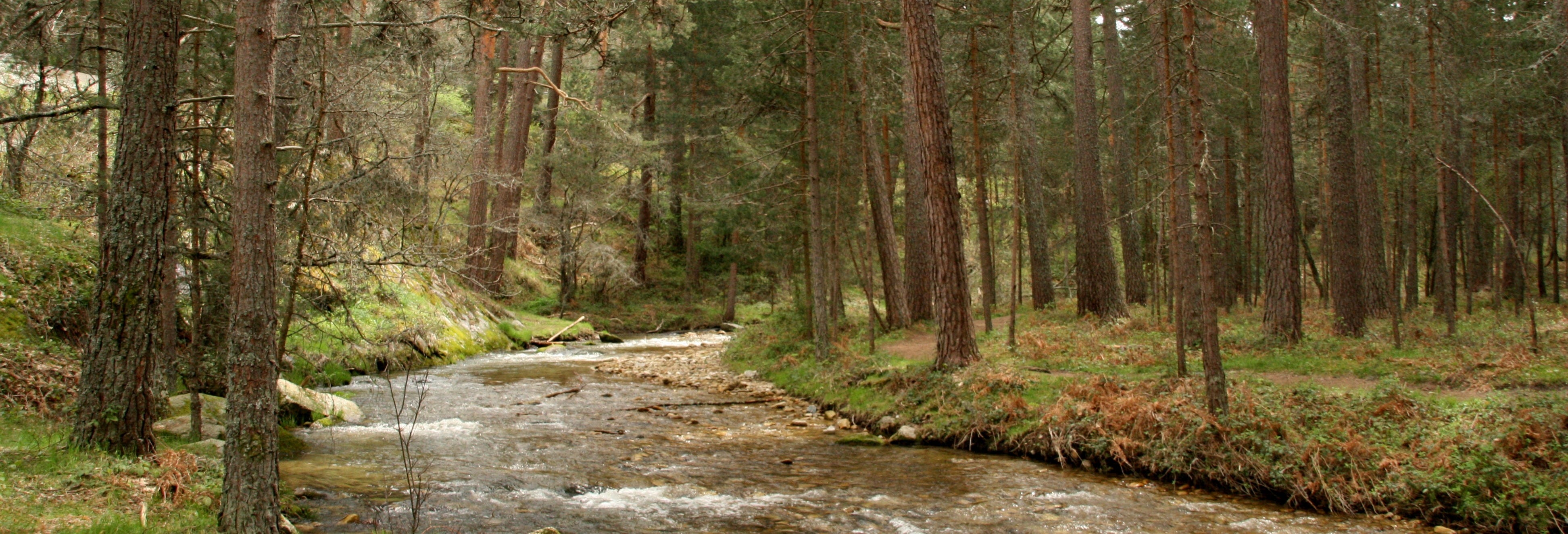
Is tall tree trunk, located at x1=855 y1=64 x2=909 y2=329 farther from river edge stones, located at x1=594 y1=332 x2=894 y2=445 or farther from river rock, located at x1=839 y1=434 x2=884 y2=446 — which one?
river rock, located at x1=839 y1=434 x2=884 y2=446

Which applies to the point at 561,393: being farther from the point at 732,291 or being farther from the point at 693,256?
the point at 693,256

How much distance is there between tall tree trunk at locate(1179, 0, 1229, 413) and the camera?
770 cm

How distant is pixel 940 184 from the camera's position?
10.9 metres

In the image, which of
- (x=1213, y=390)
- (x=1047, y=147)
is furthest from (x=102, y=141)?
(x=1047, y=147)

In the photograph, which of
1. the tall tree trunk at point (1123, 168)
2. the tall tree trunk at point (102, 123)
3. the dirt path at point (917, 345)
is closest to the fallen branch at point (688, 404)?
the dirt path at point (917, 345)

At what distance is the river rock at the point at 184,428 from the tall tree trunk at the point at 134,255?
52.8 inches

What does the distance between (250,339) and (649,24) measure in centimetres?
743

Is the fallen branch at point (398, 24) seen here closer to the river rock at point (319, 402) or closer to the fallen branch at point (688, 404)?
the river rock at point (319, 402)

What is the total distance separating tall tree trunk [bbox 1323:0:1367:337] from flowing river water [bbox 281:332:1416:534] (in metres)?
8.61

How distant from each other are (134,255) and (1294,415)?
9.79 m

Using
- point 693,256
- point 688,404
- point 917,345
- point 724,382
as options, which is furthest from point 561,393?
point 693,256

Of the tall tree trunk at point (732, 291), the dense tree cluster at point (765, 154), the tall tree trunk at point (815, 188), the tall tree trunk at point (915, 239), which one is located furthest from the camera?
the tall tree trunk at point (732, 291)

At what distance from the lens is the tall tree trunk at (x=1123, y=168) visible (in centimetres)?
1958

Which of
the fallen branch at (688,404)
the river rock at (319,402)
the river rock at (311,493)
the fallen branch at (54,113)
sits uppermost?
the fallen branch at (54,113)
